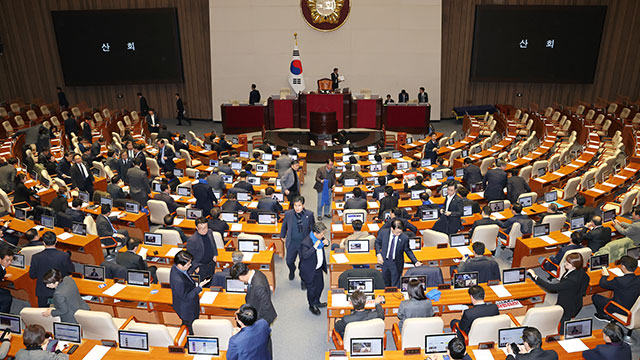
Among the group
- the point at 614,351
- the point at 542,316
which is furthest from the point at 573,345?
the point at 614,351

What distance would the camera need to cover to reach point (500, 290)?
641 centimetres

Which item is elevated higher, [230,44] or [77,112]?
[230,44]

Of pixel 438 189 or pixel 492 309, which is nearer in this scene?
pixel 492 309

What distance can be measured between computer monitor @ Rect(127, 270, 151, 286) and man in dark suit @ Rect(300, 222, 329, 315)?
7.75 feet

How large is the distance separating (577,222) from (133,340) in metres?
7.84

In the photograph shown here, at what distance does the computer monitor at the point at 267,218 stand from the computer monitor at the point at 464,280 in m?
3.86

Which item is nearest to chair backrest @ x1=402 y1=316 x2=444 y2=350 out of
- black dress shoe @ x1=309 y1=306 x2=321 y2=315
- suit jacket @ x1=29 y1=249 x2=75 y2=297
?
black dress shoe @ x1=309 y1=306 x2=321 y2=315

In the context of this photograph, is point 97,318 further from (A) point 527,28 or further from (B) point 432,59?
(A) point 527,28

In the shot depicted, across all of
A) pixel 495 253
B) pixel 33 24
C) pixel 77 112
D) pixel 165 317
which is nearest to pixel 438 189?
pixel 495 253

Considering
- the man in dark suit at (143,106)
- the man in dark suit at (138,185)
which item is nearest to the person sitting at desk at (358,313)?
the man in dark suit at (138,185)

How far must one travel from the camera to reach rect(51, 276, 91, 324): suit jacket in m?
5.49

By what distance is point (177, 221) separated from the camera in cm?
902

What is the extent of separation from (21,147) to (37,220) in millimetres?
7043

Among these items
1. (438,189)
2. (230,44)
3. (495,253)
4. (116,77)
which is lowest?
(495,253)
